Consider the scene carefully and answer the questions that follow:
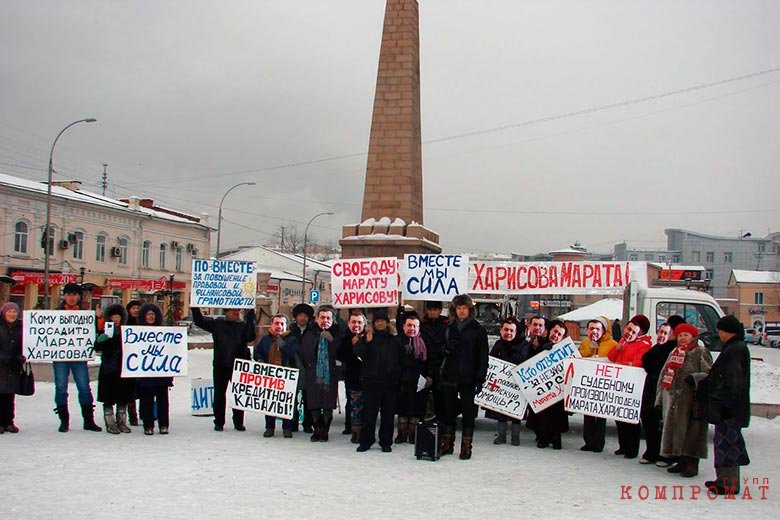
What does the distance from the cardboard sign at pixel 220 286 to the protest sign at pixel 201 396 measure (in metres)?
1.29

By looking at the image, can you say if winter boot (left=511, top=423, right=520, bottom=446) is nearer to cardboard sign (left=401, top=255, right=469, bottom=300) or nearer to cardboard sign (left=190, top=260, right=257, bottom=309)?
cardboard sign (left=401, top=255, right=469, bottom=300)

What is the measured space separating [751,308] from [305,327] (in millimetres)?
76797

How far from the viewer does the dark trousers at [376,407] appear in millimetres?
9203

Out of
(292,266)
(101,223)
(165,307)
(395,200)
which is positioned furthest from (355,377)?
(292,266)

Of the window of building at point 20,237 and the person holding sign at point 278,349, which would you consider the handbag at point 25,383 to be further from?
the window of building at point 20,237

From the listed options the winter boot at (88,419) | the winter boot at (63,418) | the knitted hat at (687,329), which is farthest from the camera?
the winter boot at (88,419)

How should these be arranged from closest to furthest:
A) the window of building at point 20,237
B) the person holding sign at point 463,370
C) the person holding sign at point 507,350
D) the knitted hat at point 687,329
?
the knitted hat at point 687,329 < the person holding sign at point 463,370 < the person holding sign at point 507,350 < the window of building at point 20,237

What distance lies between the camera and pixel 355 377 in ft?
32.4

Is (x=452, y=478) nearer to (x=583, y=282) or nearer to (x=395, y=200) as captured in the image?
(x=583, y=282)

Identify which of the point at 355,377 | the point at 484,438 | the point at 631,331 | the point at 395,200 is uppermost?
the point at 395,200

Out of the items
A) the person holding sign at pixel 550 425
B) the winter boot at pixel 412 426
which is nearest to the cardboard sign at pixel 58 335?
the winter boot at pixel 412 426

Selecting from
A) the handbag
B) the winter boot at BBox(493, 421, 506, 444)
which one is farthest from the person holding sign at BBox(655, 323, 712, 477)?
the handbag

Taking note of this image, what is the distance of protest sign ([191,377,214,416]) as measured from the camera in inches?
455

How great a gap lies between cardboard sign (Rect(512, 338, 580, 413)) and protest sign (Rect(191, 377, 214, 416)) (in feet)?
15.1
